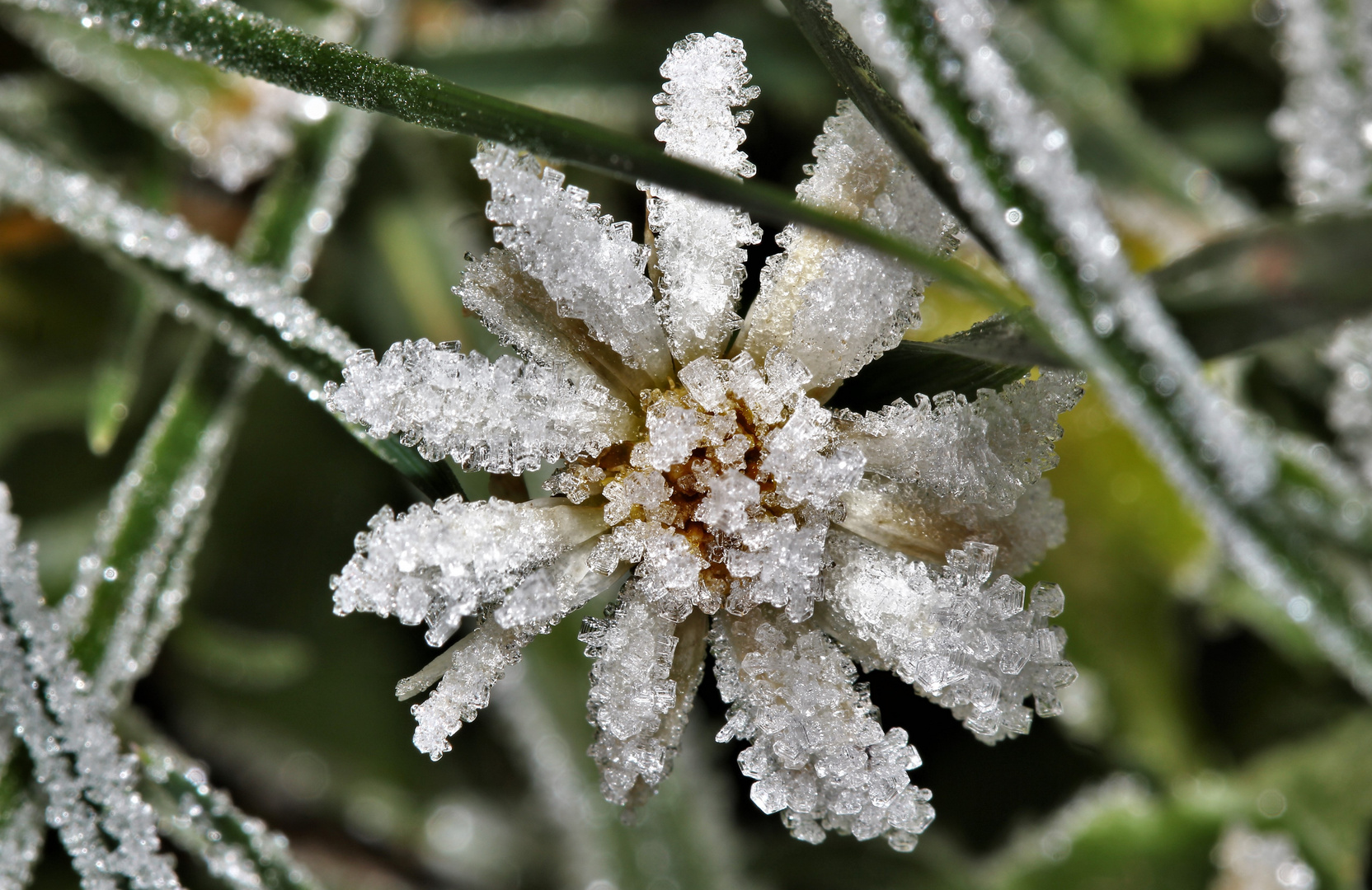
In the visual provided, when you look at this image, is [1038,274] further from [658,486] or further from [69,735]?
[69,735]

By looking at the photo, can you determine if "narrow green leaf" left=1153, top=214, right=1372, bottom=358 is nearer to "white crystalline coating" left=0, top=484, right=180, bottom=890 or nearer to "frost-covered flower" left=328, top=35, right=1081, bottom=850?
"frost-covered flower" left=328, top=35, right=1081, bottom=850

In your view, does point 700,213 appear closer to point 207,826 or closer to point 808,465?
point 808,465

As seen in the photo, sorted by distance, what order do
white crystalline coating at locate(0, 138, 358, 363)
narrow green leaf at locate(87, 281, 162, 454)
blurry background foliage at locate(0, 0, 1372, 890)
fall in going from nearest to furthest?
white crystalline coating at locate(0, 138, 358, 363) < narrow green leaf at locate(87, 281, 162, 454) < blurry background foliage at locate(0, 0, 1372, 890)

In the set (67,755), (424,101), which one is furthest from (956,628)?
(67,755)

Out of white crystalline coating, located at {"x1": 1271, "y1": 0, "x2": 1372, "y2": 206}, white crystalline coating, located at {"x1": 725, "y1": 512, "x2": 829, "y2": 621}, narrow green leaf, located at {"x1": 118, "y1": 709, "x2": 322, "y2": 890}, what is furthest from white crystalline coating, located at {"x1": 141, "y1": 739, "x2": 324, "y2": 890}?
white crystalline coating, located at {"x1": 1271, "y1": 0, "x2": 1372, "y2": 206}

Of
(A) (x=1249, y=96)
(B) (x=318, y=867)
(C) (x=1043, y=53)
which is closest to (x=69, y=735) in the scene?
(B) (x=318, y=867)
